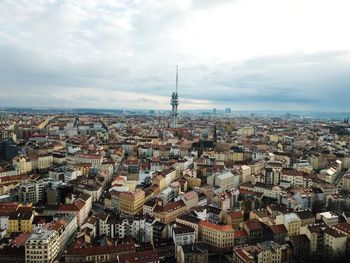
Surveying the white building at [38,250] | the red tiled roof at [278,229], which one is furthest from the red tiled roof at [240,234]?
the white building at [38,250]

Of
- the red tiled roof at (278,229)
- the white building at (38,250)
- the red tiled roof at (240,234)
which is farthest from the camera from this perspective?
the red tiled roof at (278,229)

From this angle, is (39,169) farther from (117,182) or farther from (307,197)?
(307,197)

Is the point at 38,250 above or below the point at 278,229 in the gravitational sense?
above

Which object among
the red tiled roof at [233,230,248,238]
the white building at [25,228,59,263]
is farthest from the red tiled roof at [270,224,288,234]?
the white building at [25,228,59,263]

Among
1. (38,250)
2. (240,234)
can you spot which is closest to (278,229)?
(240,234)

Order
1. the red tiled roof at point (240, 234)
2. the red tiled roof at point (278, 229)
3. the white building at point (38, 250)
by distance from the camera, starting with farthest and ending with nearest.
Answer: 1. the red tiled roof at point (278, 229)
2. the red tiled roof at point (240, 234)
3. the white building at point (38, 250)

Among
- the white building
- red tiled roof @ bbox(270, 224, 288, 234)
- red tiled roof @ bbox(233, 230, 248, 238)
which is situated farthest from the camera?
red tiled roof @ bbox(270, 224, 288, 234)

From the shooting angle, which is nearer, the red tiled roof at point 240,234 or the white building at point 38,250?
the white building at point 38,250

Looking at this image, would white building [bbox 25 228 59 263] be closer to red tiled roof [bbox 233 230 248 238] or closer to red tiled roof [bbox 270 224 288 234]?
red tiled roof [bbox 233 230 248 238]

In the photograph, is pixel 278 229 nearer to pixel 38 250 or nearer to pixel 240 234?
pixel 240 234

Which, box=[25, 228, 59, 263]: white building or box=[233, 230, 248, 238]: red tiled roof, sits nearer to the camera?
box=[25, 228, 59, 263]: white building

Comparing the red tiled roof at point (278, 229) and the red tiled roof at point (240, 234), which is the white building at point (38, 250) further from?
Result: the red tiled roof at point (278, 229)

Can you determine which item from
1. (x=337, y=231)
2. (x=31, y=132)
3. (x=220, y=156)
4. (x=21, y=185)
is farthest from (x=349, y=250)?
(x=31, y=132)
